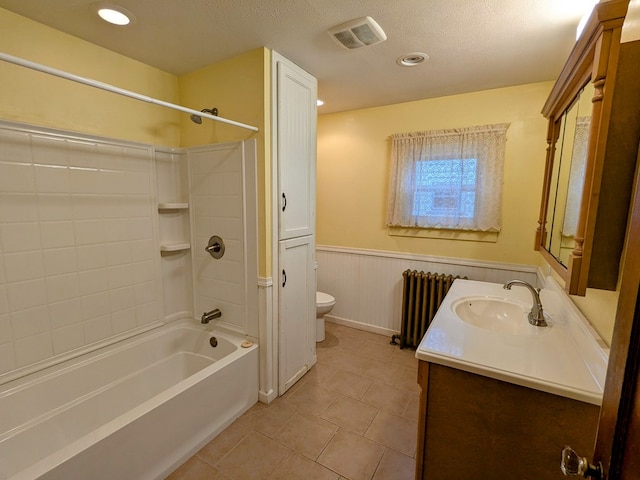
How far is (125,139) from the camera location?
200 cm

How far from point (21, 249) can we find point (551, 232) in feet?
9.31

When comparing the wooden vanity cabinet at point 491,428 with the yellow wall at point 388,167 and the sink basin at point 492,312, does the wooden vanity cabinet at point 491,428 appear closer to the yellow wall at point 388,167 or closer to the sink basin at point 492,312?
the sink basin at point 492,312

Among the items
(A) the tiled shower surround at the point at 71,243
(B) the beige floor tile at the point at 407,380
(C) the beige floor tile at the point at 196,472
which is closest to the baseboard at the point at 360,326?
(B) the beige floor tile at the point at 407,380

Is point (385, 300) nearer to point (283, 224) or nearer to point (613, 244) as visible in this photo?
point (283, 224)

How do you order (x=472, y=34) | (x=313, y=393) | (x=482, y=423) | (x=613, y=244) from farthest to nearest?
(x=313, y=393) < (x=472, y=34) < (x=482, y=423) < (x=613, y=244)

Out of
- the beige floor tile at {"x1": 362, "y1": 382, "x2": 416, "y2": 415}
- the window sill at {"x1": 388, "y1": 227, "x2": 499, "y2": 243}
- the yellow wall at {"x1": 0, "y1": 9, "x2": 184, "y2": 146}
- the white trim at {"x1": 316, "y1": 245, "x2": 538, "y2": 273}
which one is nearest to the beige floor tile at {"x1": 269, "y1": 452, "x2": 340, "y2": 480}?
the beige floor tile at {"x1": 362, "y1": 382, "x2": 416, "y2": 415}

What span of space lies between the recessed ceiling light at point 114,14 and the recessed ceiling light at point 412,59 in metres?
1.52

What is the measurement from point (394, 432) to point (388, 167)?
2.19 metres

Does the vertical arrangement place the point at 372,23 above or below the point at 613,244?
above

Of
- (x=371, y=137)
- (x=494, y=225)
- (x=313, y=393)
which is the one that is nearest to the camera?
(x=313, y=393)

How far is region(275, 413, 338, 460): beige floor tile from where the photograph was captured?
1718 mm

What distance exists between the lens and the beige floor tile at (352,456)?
158 centimetres

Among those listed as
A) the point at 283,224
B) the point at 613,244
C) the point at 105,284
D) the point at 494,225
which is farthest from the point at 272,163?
the point at 494,225

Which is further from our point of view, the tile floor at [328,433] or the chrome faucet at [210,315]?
the chrome faucet at [210,315]
